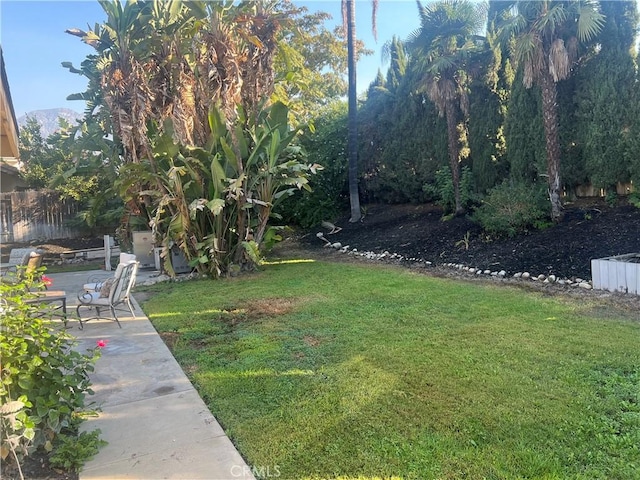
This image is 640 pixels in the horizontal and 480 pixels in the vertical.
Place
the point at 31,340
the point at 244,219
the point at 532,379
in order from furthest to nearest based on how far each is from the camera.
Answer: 1. the point at 244,219
2. the point at 532,379
3. the point at 31,340

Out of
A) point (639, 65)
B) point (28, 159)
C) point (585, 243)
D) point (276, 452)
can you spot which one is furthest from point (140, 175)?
point (28, 159)

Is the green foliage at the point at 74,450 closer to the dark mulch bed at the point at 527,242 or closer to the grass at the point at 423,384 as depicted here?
the grass at the point at 423,384

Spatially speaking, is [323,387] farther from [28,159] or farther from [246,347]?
[28,159]

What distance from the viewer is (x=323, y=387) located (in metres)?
3.96

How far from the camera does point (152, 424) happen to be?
350cm

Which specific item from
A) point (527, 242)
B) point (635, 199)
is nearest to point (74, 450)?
point (527, 242)

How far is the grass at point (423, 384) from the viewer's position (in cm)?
284

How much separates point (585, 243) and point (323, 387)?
6.84 metres

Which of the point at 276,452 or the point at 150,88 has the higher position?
the point at 150,88

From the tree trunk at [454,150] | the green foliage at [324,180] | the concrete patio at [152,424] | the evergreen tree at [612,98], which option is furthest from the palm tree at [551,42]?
the concrete patio at [152,424]

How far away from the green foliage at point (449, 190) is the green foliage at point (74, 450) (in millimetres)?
11372

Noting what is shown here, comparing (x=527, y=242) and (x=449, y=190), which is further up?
(x=449, y=190)

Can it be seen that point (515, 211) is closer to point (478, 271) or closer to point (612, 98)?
point (478, 271)

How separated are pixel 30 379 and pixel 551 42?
36.5ft
